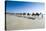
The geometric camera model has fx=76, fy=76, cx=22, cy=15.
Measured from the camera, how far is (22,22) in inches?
46.9

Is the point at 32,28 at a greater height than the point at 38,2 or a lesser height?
lesser

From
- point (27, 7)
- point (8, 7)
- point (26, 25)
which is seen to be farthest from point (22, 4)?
point (26, 25)

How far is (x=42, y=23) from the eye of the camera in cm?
123

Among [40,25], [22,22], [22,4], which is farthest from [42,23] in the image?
[22,4]

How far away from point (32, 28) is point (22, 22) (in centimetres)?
19

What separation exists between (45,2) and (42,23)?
0.34 meters

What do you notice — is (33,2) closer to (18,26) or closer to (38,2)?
(38,2)

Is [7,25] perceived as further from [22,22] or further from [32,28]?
[32,28]
